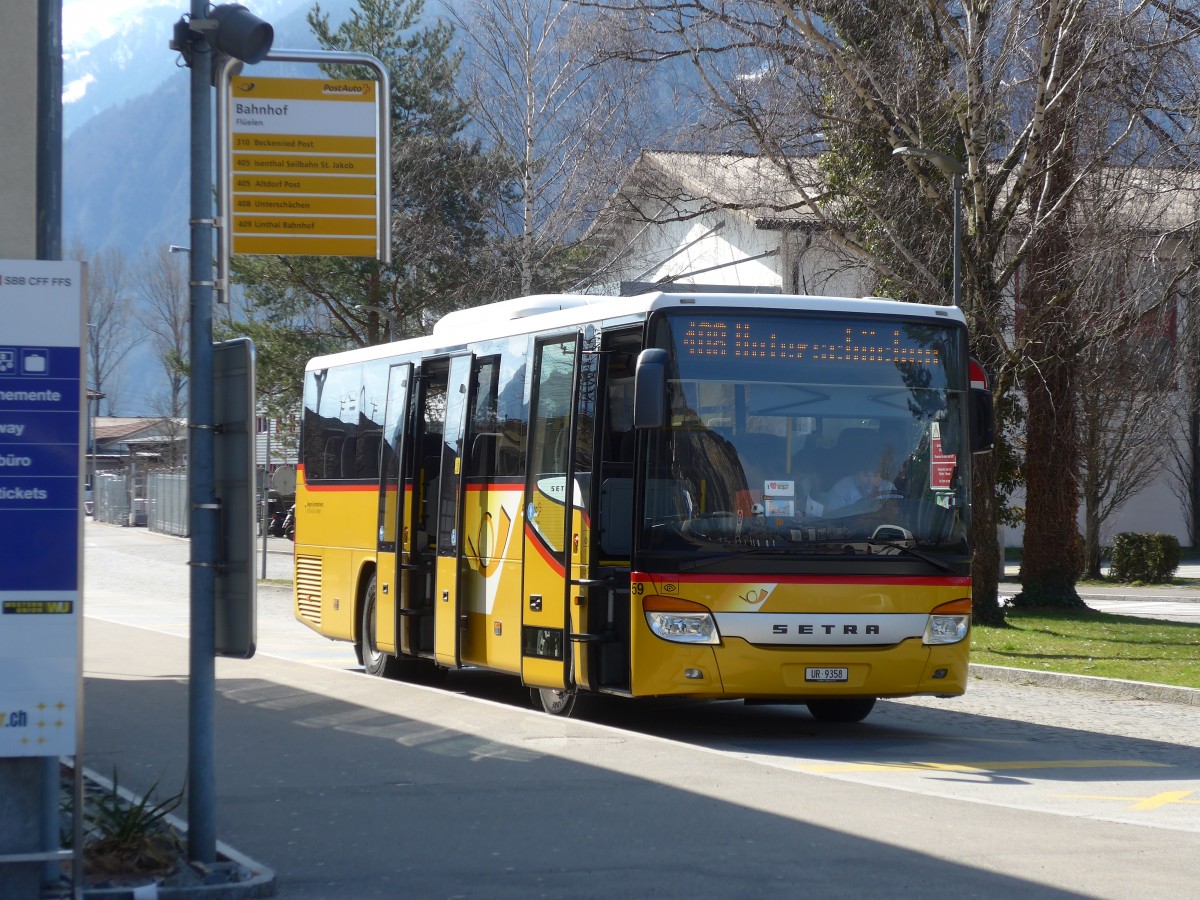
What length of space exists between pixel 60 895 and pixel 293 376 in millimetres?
31189

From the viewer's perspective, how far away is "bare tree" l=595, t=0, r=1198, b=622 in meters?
19.2

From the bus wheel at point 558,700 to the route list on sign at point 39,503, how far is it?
255 inches

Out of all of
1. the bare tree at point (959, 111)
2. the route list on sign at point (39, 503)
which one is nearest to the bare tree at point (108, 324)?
the bare tree at point (959, 111)

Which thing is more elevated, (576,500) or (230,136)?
(230,136)

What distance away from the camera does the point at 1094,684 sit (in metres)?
16.3

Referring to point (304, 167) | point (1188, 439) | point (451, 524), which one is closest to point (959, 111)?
point (451, 524)

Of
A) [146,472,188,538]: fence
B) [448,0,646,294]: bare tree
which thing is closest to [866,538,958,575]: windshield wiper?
[448,0,646,294]: bare tree

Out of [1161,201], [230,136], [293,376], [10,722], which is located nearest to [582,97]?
[293,376]

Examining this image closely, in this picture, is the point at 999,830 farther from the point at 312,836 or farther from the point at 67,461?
the point at 67,461

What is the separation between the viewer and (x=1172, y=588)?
3841 centimetres

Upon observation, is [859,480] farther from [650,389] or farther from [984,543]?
[984,543]

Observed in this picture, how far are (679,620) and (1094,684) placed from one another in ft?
22.1

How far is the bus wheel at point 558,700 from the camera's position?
41.2ft

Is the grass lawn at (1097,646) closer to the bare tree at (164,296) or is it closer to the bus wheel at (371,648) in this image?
the bus wheel at (371,648)
